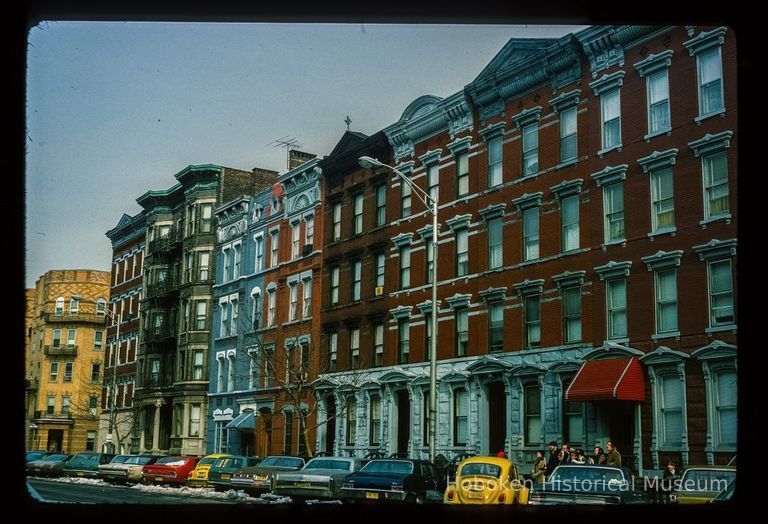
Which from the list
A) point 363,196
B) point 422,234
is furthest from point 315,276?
point 422,234

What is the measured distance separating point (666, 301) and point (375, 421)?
16.5 m

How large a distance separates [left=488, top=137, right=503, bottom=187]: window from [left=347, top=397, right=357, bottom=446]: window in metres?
12.4

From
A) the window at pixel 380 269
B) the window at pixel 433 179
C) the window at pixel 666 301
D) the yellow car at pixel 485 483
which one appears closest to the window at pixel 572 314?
the window at pixel 666 301

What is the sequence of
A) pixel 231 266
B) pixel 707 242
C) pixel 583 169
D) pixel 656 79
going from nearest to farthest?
1. pixel 707 242
2. pixel 656 79
3. pixel 583 169
4. pixel 231 266

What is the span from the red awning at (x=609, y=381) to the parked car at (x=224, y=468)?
34.2ft

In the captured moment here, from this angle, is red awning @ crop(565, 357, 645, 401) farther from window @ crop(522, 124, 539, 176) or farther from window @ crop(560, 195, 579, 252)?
window @ crop(522, 124, 539, 176)

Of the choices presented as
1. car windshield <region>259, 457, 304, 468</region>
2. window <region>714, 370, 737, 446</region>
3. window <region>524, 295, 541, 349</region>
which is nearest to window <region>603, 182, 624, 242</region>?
window <region>524, 295, 541, 349</region>

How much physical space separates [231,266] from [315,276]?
964 centimetres

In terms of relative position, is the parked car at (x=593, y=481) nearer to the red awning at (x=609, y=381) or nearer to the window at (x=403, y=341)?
the red awning at (x=609, y=381)

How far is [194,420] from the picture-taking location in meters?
56.0

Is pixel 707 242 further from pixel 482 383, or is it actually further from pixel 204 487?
pixel 204 487

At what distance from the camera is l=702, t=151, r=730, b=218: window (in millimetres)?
26500

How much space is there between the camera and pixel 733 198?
26.6 metres

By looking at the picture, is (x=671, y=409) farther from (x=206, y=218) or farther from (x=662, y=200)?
(x=206, y=218)
